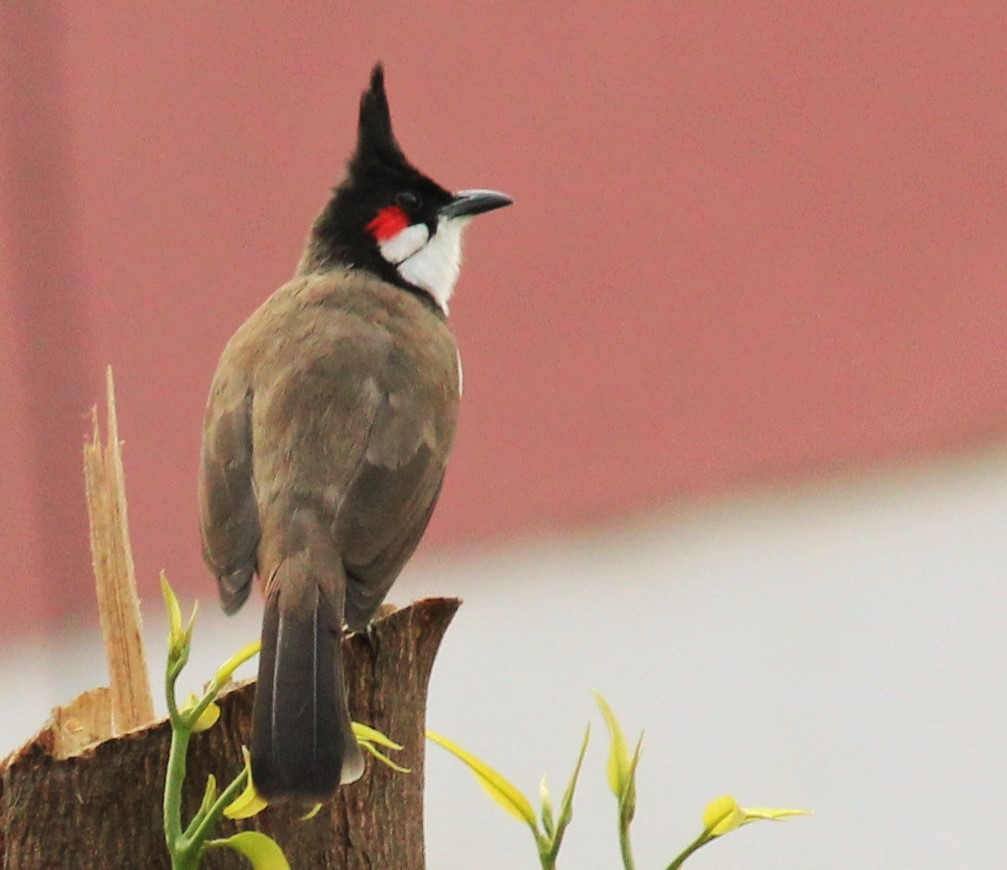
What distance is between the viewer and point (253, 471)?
199cm

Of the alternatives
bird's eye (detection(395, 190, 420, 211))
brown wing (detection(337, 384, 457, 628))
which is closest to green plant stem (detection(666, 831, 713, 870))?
brown wing (detection(337, 384, 457, 628))

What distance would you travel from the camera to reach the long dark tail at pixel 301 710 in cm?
131

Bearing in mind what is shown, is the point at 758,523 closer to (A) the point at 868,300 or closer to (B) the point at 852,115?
(A) the point at 868,300

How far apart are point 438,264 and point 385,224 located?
0.10m

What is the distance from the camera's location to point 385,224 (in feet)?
8.30

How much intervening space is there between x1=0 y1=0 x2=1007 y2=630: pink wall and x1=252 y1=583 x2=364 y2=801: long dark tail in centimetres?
241

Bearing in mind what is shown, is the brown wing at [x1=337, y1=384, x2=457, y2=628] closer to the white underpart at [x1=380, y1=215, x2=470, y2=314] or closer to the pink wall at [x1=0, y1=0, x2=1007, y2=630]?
the white underpart at [x1=380, y1=215, x2=470, y2=314]

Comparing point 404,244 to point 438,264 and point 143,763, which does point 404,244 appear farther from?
point 143,763

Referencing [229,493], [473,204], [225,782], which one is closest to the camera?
[225,782]

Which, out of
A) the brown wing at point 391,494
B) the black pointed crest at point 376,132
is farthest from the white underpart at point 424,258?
the brown wing at point 391,494

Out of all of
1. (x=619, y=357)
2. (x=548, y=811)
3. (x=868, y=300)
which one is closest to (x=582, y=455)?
(x=619, y=357)

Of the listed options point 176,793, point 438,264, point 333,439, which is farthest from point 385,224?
point 176,793

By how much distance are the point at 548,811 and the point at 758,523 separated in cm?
291

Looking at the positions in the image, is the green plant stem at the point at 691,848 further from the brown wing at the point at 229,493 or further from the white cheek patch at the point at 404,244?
the white cheek patch at the point at 404,244
